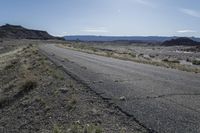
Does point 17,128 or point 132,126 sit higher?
point 132,126

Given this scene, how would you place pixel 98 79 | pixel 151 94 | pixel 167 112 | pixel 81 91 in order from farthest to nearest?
1. pixel 98 79
2. pixel 81 91
3. pixel 151 94
4. pixel 167 112

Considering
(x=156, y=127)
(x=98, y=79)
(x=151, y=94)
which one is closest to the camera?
(x=156, y=127)

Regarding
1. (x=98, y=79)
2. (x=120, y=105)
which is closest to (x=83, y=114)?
(x=120, y=105)

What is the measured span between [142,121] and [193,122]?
120cm

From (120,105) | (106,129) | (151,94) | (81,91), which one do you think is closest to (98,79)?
(81,91)

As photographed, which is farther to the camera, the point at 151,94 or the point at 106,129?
the point at 151,94

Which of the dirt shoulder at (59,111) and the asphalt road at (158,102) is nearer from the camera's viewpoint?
the asphalt road at (158,102)

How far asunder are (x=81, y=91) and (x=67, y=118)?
388 cm

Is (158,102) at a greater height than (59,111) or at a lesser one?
greater

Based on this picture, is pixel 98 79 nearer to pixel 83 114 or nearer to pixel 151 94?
pixel 151 94

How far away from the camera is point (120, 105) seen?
9789mm

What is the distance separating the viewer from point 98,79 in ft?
52.6

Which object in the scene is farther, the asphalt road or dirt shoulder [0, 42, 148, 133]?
dirt shoulder [0, 42, 148, 133]

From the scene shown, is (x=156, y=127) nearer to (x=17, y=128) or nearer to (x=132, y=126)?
(x=132, y=126)
